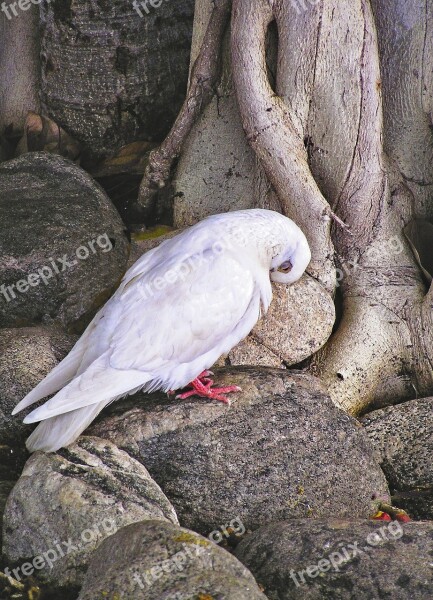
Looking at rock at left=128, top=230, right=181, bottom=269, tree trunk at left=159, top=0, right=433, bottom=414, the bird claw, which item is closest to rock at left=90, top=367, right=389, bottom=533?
the bird claw

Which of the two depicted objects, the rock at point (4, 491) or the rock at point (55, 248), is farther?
the rock at point (55, 248)

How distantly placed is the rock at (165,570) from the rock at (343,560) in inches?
16.6

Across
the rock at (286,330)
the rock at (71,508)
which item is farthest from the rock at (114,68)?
the rock at (71,508)

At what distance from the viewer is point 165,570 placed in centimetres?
315

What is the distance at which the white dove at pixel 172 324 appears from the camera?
4238 mm

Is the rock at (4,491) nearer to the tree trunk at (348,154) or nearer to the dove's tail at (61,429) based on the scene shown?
the dove's tail at (61,429)

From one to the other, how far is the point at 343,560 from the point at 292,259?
6.04ft

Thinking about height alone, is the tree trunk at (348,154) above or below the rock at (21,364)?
above

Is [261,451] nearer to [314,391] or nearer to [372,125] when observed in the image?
[314,391]

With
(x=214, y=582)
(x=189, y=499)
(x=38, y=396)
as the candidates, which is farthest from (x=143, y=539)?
(x=38, y=396)

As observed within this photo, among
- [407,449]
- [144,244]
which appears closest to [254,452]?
[407,449]

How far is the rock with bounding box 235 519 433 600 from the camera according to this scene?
11.3ft

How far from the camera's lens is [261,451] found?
14.1 feet

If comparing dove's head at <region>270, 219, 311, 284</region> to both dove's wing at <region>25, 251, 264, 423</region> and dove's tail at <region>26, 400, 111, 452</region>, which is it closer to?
dove's wing at <region>25, 251, 264, 423</region>
